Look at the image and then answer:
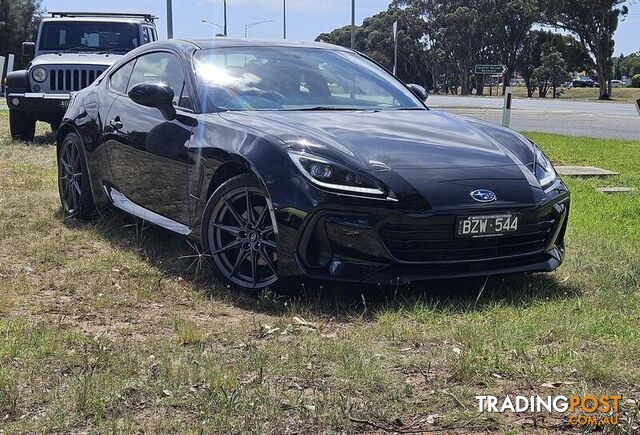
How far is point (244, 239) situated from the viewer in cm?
459

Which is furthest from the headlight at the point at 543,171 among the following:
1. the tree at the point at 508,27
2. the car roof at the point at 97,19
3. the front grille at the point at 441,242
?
the tree at the point at 508,27

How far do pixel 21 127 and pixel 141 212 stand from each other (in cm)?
835

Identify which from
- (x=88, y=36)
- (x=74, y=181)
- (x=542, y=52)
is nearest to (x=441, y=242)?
(x=74, y=181)

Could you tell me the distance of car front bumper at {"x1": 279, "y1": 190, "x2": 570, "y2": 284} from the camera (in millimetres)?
4152

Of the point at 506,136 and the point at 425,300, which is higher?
the point at 506,136

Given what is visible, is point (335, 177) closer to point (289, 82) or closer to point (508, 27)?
point (289, 82)

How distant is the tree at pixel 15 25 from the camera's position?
58.7 metres

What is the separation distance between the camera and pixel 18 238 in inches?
234

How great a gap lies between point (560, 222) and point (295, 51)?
86.9 inches

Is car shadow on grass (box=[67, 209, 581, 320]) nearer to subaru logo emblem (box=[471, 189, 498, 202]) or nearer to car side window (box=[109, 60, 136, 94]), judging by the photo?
subaru logo emblem (box=[471, 189, 498, 202])

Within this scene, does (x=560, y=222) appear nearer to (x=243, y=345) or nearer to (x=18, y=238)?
(x=243, y=345)

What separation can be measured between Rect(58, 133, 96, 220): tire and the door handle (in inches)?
22.7

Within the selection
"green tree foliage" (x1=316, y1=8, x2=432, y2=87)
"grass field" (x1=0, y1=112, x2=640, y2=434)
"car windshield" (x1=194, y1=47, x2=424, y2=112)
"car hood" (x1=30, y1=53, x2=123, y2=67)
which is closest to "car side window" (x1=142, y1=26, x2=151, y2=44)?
"car hood" (x1=30, y1=53, x2=123, y2=67)

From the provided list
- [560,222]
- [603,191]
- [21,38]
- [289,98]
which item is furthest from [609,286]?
[21,38]
